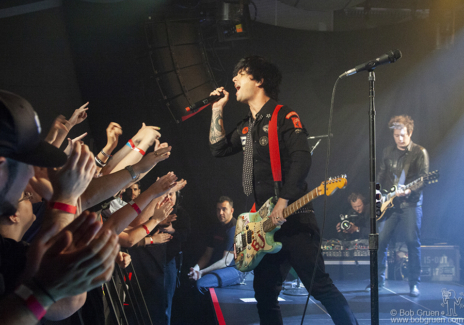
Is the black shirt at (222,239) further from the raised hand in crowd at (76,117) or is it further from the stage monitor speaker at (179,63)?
the raised hand in crowd at (76,117)

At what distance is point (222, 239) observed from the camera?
5.16 metres

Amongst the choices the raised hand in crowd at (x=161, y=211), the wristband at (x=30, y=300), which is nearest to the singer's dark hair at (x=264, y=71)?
the raised hand in crowd at (x=161, y=211)

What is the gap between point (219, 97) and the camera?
119 inches

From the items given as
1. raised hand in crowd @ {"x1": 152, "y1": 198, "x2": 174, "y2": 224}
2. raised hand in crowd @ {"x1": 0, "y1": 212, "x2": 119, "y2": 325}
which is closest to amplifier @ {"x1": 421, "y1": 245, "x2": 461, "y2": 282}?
raised hand in crowd @ {"x1": 152, "y1": 198, "x2": 174, "y2": 224}

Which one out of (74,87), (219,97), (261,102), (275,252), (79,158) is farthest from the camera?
(74,87)

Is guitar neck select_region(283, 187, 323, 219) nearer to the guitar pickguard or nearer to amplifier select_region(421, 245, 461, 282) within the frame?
the guitar pickguard

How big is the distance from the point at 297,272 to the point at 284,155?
0.80 m

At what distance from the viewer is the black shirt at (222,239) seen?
16.8 feet

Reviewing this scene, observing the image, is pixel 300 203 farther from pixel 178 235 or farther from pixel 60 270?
pixel 178 235

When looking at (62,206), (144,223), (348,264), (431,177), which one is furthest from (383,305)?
(62,206)

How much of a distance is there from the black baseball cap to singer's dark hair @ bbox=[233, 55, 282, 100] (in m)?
2.03

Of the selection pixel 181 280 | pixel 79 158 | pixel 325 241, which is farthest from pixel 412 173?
pixel 79 158

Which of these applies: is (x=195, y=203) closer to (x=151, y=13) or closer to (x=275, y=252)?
(x=151, y=13)

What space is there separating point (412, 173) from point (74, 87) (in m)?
4.85
